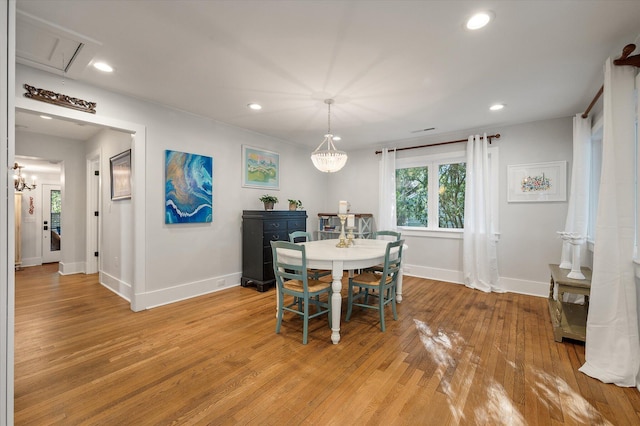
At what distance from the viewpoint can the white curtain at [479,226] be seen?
4.14 m

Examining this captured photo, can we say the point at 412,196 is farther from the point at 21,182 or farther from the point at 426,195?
the point at 21,182

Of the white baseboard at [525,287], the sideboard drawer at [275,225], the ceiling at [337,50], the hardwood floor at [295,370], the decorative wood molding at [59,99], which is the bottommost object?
the hardwood floor at [295,370]

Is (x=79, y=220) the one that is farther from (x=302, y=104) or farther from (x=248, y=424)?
(x=248, y=424)

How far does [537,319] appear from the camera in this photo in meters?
3.07

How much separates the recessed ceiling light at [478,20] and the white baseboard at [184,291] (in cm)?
401

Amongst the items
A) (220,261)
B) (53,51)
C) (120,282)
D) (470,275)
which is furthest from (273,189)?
(470,275)

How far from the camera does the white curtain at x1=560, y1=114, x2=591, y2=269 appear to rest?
3.16 metres

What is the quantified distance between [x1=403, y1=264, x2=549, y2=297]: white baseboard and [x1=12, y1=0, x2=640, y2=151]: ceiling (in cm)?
236

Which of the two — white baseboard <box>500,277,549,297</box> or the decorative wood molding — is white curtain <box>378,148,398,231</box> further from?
the decorative wood molding

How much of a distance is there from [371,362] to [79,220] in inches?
233

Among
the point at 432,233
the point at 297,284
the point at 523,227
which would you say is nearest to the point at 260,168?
the point at 297,284

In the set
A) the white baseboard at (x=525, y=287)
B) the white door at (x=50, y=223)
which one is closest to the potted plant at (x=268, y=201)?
the white baseboard at (x=525, y=287)

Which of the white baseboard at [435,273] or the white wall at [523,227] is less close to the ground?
the white wall at [523,227]

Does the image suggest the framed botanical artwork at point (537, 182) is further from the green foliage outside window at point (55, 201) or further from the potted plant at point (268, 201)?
the green foliage outside window at point (55, 201)
